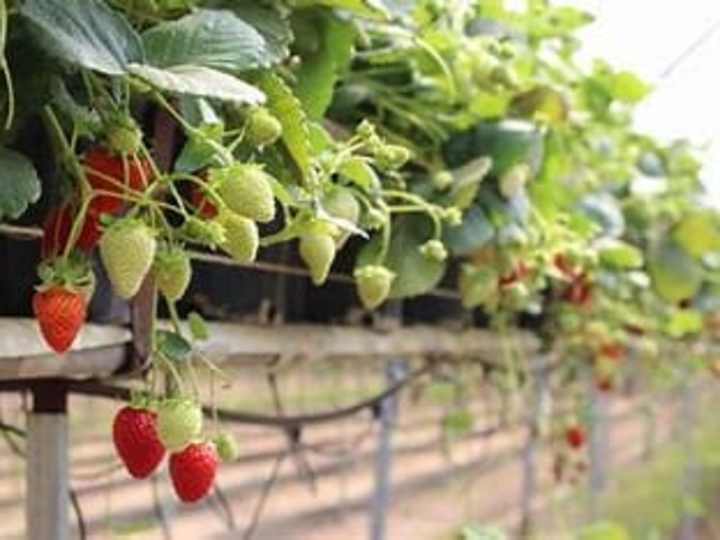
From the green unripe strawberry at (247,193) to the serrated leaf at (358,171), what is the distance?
15 cm

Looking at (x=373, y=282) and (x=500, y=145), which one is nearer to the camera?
(x=373, y=282)

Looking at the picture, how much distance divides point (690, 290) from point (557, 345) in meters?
0.20

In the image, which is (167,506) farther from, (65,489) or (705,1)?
(705,1)

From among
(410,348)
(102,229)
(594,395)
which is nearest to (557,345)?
(410,348)

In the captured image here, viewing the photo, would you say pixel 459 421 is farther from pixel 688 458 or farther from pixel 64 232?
pixel 688 458

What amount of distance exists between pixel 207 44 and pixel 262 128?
0.16 feet

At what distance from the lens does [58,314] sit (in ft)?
2.20

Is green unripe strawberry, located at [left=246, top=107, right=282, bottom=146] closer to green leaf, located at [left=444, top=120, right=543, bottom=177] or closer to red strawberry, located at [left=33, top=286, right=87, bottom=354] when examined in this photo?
red strawberry, located at [left=33, top=286, right=87, bottom=354]

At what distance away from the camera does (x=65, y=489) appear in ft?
3.18

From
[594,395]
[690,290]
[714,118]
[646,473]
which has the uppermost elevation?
[714,118]

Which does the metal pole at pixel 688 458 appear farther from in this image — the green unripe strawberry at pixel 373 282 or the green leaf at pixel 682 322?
the green unripe strawberry at pixel 373 282

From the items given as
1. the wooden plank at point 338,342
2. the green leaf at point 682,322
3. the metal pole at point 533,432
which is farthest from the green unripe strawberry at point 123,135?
the green leaf at point 682,322

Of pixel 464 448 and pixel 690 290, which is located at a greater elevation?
pixel 690 290

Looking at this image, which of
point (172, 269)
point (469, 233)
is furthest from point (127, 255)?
point (469, 233)
